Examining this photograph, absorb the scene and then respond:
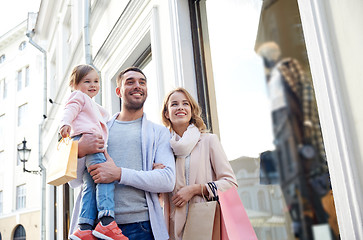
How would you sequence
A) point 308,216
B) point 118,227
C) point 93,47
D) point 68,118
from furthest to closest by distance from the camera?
point 93,47
point 308,216
point 68,118
point 118,227

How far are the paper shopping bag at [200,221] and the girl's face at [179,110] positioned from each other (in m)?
0.51

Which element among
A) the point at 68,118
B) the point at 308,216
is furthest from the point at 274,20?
the point at 68,118

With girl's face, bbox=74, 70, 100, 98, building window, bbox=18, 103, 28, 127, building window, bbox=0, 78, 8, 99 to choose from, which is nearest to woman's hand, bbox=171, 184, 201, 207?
girl's face, bbox=74, 70, 100, 98

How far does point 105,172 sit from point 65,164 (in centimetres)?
21

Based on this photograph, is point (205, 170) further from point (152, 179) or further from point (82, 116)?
point (82, 116)

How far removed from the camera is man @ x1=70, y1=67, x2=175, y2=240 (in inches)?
71.7

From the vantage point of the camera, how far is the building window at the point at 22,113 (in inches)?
913

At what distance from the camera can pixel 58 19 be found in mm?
10891

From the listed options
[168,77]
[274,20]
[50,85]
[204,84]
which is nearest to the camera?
[274,20]

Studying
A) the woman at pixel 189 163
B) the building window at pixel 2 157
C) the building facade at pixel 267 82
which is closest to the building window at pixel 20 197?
the building window at pixel 2 157

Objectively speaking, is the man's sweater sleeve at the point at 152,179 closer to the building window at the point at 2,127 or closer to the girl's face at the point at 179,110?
the girl's face at the point at 179,110

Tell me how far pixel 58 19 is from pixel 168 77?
8.28 m

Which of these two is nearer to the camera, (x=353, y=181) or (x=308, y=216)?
(x=353, y=181)

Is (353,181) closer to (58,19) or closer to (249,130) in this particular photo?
(249,130)
